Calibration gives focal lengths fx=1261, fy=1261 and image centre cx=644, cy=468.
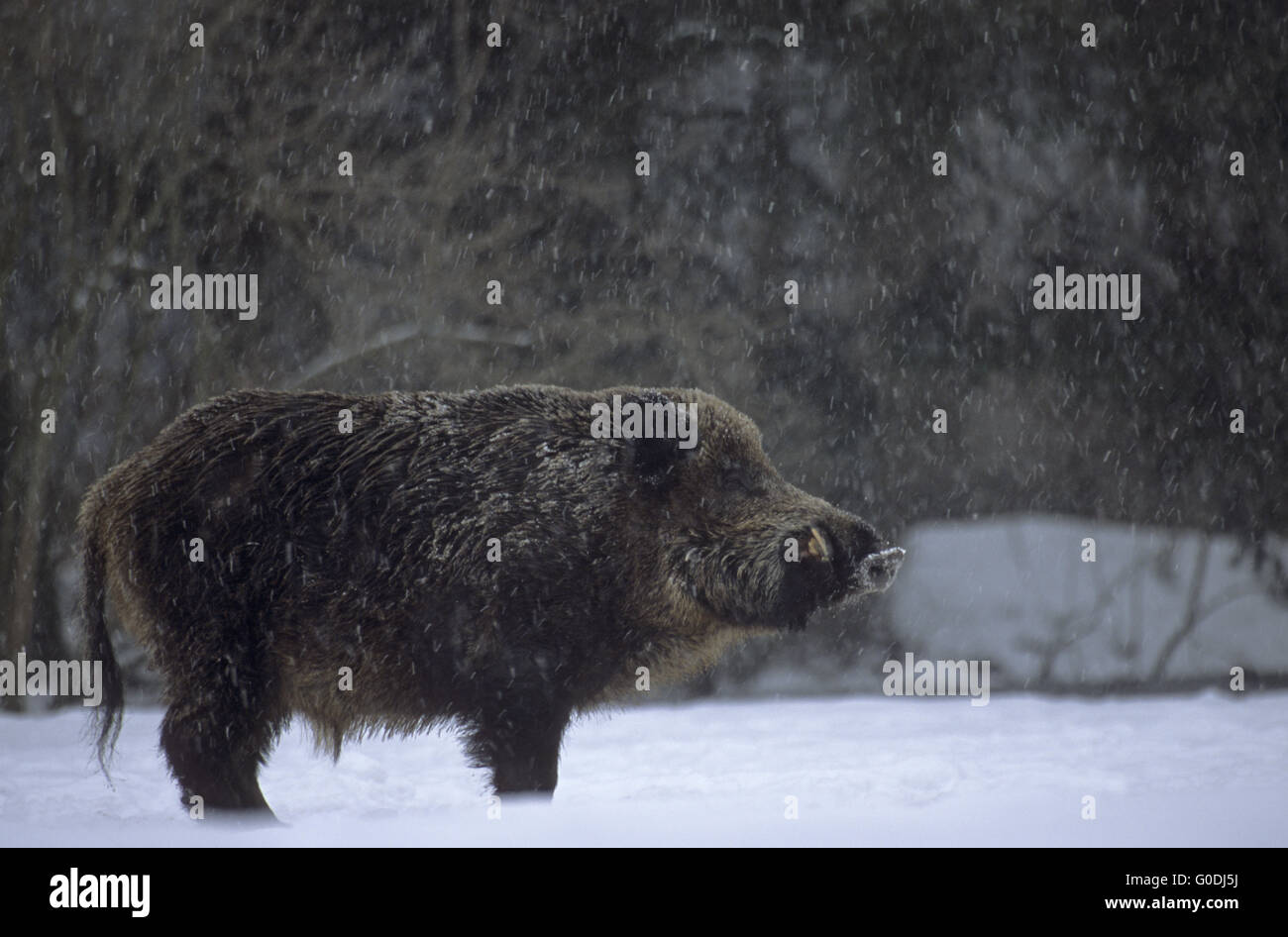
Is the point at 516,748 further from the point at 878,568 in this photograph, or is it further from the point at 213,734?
the point at 878,568

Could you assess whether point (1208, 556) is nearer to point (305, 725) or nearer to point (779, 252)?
point (779, 252)

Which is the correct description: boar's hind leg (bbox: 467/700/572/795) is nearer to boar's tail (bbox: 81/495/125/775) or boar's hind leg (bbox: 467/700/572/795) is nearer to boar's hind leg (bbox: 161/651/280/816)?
boar's hind leg (bbox: 161/651/280/816)

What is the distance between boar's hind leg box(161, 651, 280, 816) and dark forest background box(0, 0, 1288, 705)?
340cm

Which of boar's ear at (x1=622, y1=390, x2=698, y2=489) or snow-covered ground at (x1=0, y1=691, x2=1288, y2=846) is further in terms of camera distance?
boar's ear at (x1=622, y1=390, x2=698, y2=489)

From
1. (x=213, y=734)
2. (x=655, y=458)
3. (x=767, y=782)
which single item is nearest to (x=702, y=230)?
(x=655, y=458)

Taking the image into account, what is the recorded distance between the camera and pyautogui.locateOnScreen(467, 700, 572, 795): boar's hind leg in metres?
4.69

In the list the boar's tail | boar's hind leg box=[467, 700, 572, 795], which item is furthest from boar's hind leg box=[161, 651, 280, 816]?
boar's hind leg box=[467, 700, 572, 795]

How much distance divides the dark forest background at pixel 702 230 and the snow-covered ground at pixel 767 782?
145 centimetres

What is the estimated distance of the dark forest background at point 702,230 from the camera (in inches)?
303

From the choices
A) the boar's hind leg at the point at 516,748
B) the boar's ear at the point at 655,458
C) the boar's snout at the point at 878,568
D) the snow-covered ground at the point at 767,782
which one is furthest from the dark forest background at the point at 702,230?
the boar's hind leg at the point at 516,748

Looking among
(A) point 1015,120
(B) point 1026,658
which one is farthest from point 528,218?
(B) point 1026,658

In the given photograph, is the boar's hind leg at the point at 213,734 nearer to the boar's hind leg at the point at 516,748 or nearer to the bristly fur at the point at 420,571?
the bristly fur at the point at 420,571

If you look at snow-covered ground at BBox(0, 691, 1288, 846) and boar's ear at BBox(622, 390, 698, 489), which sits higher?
boar's ear at BBox(622, 390, 698, 489)

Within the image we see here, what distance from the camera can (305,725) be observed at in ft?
16.3
